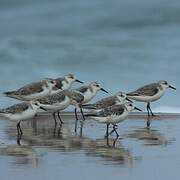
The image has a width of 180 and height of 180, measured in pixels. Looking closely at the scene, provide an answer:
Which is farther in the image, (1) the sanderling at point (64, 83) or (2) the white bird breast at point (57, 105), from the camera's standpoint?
(1) the sanderling at point (64, 83)

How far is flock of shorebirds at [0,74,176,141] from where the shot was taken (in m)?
15.5

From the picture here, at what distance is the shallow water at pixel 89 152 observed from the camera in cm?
1150

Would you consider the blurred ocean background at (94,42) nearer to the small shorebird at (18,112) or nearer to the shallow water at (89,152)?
the shallow water at (89,152)

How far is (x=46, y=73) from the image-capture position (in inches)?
1091

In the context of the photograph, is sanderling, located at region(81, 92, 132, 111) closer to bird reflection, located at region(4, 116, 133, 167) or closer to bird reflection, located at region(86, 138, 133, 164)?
bird reflection, located at region(4, 116, 133, 167)

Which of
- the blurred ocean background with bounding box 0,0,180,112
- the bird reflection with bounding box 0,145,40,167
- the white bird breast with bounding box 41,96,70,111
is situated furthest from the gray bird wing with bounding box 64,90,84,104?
the bird reflection with bounding box 0,145,40,167

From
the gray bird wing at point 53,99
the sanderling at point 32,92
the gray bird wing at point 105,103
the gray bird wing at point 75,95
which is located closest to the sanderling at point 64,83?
the sanderling at point 32,92

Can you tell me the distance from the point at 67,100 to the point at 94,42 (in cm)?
1401

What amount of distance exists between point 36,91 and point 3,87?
6.42 m

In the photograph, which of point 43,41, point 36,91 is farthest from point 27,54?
point 36,91

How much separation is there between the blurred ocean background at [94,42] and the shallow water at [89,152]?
6275 mm

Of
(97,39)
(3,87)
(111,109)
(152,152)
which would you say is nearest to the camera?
(152,152)

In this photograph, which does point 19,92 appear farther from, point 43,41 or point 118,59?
point 43,41

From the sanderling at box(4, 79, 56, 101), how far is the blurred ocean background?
13.0 ft
